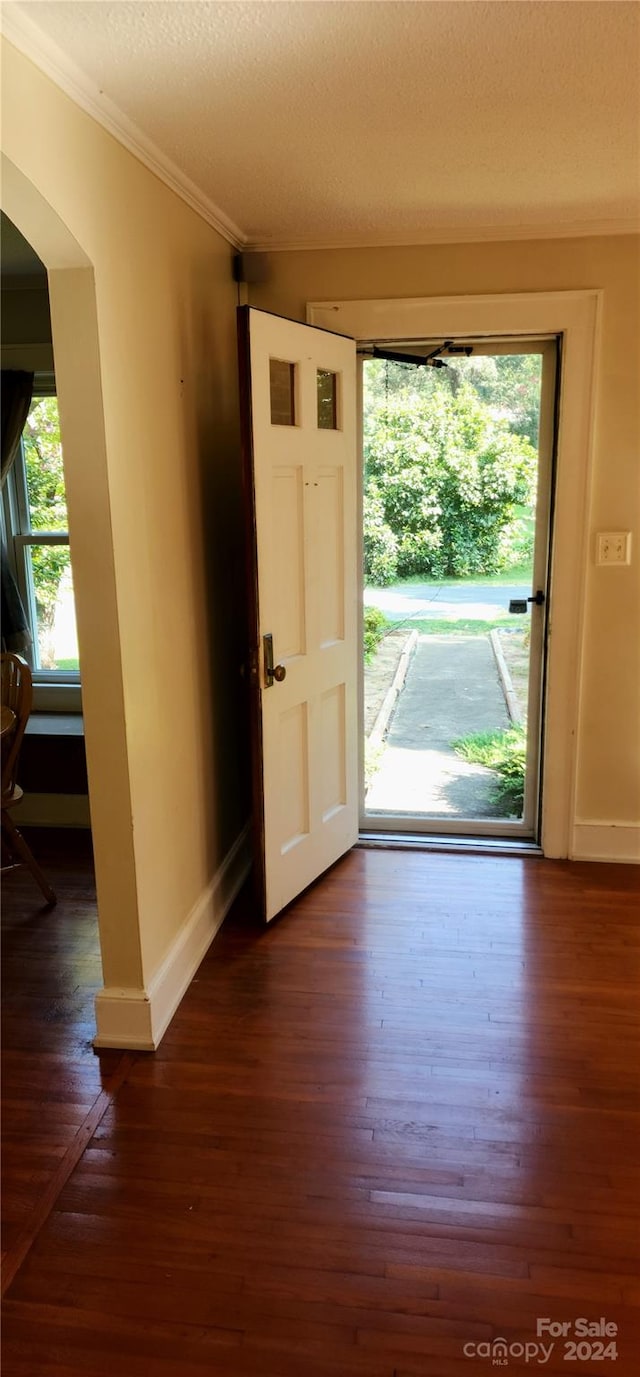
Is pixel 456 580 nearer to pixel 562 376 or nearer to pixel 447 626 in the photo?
pixel 447 626

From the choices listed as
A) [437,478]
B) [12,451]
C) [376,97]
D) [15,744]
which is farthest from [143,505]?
[12,451]

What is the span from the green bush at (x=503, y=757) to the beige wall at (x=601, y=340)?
1.56ft

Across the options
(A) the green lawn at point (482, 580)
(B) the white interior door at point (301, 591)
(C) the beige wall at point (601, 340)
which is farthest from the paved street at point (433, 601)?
(C) the beige wall at point (601, 340)

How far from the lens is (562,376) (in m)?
3.17

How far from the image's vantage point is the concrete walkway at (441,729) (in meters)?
3.88

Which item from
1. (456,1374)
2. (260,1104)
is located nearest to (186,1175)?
(260,1104)

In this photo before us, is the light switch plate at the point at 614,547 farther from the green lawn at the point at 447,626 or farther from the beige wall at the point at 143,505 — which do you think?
the beige wall at the point at 143,505

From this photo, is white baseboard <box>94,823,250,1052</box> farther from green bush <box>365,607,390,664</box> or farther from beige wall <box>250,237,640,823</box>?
beige wall <box>250,237,640,823</box>

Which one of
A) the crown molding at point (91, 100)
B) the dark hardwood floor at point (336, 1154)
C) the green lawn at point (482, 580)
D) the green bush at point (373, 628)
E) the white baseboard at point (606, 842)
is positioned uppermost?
the crown molding at point (91, 100)

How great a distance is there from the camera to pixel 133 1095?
2.21 metres

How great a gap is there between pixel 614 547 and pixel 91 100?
2253mm

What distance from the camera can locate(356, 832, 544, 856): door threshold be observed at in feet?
11.8

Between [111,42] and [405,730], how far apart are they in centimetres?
293

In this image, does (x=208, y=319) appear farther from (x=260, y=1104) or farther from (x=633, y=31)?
(x=260, y=1104)
